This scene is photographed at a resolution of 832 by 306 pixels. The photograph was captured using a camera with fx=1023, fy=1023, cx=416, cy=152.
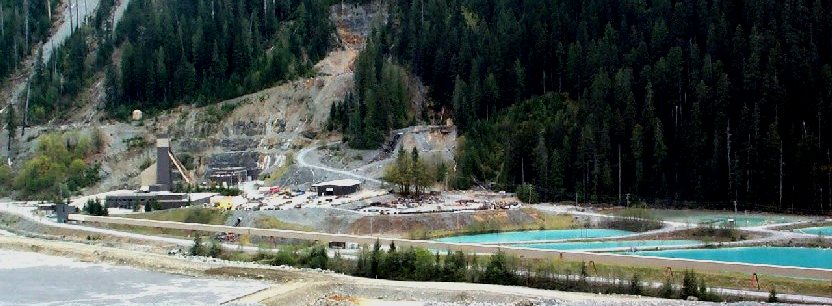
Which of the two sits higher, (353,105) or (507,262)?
(353,105)

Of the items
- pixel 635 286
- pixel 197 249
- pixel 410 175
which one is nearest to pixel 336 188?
pixel 410 175

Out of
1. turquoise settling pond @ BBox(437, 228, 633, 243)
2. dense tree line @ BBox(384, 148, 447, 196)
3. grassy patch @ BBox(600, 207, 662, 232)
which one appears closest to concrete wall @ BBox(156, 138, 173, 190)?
dense tree line @ BBox(384, 148, 447, 196)

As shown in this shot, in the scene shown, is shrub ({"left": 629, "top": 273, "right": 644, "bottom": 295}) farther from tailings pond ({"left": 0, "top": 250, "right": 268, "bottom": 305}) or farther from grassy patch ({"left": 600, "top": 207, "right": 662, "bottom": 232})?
grassy patch ({"left": 600, "top": 207, "right": 662, "bottom": 232})

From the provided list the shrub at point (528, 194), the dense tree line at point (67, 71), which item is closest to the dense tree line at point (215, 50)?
the dense tree line at point (67, 71)

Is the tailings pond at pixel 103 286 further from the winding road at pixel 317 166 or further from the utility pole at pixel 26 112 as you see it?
the utility pole at pixel 26 112

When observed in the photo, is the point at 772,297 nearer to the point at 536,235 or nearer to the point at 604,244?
the point at 604,244

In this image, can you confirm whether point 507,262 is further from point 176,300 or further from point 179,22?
point 179,22

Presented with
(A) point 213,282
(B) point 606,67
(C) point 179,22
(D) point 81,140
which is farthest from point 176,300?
(C) point 179,22
